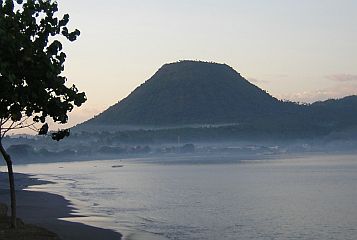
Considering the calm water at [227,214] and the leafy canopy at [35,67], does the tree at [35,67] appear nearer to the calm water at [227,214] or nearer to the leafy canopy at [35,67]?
the leafy canopy at [35,67]

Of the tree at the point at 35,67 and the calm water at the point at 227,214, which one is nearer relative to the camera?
the tree at the point at 35,67

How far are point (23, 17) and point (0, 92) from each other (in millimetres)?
2740

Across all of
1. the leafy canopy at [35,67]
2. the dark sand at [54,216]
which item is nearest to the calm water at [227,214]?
the dark sand at [54,216]

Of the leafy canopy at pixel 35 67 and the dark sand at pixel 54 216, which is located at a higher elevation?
→ the leafy canopy at pixel 35 67

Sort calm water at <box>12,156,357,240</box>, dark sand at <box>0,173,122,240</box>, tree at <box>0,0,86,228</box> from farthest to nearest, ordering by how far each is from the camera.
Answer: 1. calm water at <box>12,156,357,240</box>
2. dark sand at <box>0,173,122,240</box>
3. tree at <box>0,0,86,228</box>

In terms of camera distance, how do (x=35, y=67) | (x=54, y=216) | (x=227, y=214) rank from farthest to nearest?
(x=227, y=214) < (x=54, y=216) < (x=35, y=67)

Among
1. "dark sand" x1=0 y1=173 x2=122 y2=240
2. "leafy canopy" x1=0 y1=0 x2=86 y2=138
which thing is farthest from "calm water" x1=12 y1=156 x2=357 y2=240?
"leafy canopy" x1=0 y1=0 x2=86 y2=138

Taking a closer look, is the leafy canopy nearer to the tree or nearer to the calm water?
the tree

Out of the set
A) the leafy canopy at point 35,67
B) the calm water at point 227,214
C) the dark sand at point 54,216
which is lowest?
the calm water at point 227,214

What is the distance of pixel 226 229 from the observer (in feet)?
119

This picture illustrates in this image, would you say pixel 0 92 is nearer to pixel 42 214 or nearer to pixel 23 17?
pixel 23 17

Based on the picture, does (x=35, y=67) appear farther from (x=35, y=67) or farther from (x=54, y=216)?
(x=54, y=216)

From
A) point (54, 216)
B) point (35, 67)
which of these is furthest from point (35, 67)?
point (54, 216)

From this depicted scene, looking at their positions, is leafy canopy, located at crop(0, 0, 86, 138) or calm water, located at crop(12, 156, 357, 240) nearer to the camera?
leafy canopy, located at crop(0, 0, 86, 138)
